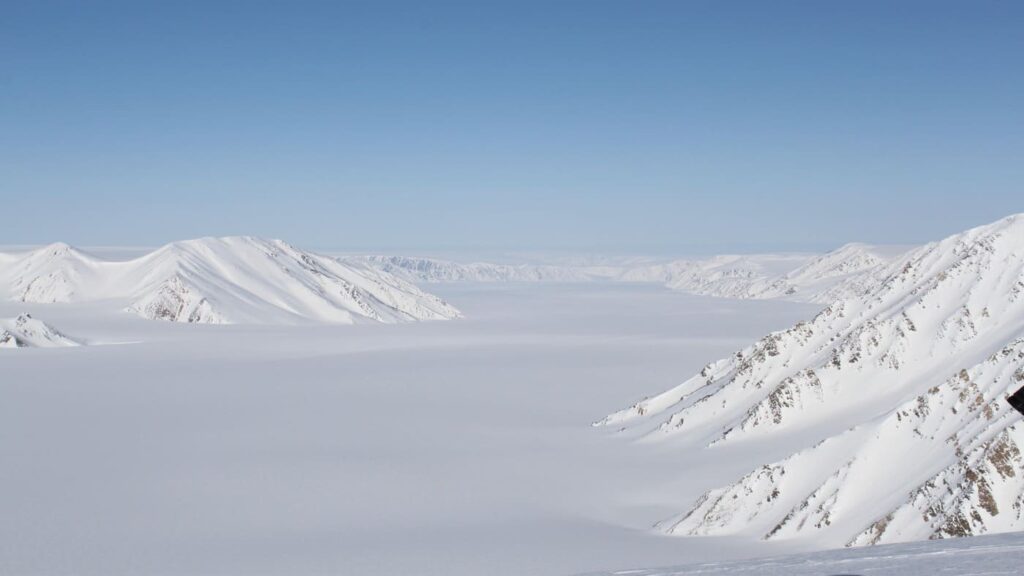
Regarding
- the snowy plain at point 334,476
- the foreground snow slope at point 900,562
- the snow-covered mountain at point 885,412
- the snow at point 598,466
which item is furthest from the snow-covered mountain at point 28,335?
the foreground snow slope at point 900,562

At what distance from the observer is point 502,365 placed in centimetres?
13025

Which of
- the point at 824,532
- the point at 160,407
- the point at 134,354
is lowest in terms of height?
the point at 824,532

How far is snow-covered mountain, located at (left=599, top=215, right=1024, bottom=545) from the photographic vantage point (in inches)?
1025

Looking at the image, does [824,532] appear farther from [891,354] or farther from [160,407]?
[160,407]

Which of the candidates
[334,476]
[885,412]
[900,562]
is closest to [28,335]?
[334,476]

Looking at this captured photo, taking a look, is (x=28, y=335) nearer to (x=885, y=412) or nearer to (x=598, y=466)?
(x=598, y=466)

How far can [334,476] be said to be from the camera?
47781 millimetres

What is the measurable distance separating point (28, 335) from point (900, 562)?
520ft

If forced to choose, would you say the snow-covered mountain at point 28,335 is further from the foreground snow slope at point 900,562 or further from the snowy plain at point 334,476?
the foreground snow slope at point 900,562

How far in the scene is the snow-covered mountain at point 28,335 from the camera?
136 meters

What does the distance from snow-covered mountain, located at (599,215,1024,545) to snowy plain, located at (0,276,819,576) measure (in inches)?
109

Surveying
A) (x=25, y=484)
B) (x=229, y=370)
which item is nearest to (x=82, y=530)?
(x=25, y=484)

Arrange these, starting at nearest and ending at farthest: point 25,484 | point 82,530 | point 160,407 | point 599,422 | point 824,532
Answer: point 824,532 < point 82,530 < point 25,484 < point 599,422 < point 160,407

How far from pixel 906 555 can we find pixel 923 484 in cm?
1831
